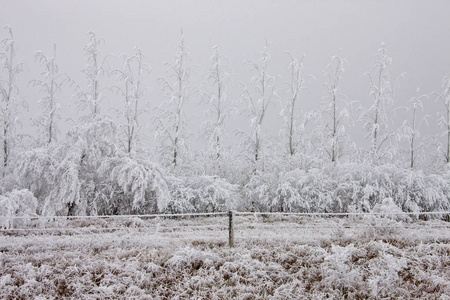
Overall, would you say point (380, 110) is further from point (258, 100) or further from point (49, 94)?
point (49, 94)

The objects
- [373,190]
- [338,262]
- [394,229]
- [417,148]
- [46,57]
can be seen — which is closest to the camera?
[338,262]

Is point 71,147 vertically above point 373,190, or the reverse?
point 71,147

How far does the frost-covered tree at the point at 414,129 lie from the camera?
59.5 ft

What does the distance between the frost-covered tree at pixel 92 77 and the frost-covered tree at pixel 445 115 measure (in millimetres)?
18466

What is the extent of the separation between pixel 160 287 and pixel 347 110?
14.7 meters

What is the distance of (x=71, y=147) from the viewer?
13.4 metres

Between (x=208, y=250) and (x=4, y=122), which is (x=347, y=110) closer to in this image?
(x=208, y=250)

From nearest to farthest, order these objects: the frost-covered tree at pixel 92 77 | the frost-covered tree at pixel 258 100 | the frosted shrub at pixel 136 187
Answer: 1. the frosted shrub at pixel 136 187
2. the frost-covered tree at pixel 92 77
3. the frost-covered tree at pixel 258 100

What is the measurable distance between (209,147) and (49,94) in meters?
8.19

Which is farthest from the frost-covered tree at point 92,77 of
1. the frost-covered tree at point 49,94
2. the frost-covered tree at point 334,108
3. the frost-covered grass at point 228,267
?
the frost-covered tree at point 334,108

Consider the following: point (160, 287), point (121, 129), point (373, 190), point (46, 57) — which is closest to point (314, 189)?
point (373, 190)

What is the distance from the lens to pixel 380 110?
18406mm

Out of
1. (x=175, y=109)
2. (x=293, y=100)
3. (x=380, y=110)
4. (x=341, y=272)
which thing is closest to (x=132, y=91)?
(x=175, y=109)

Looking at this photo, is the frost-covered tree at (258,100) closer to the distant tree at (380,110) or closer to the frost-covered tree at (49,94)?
the distant tree at (380,110)
